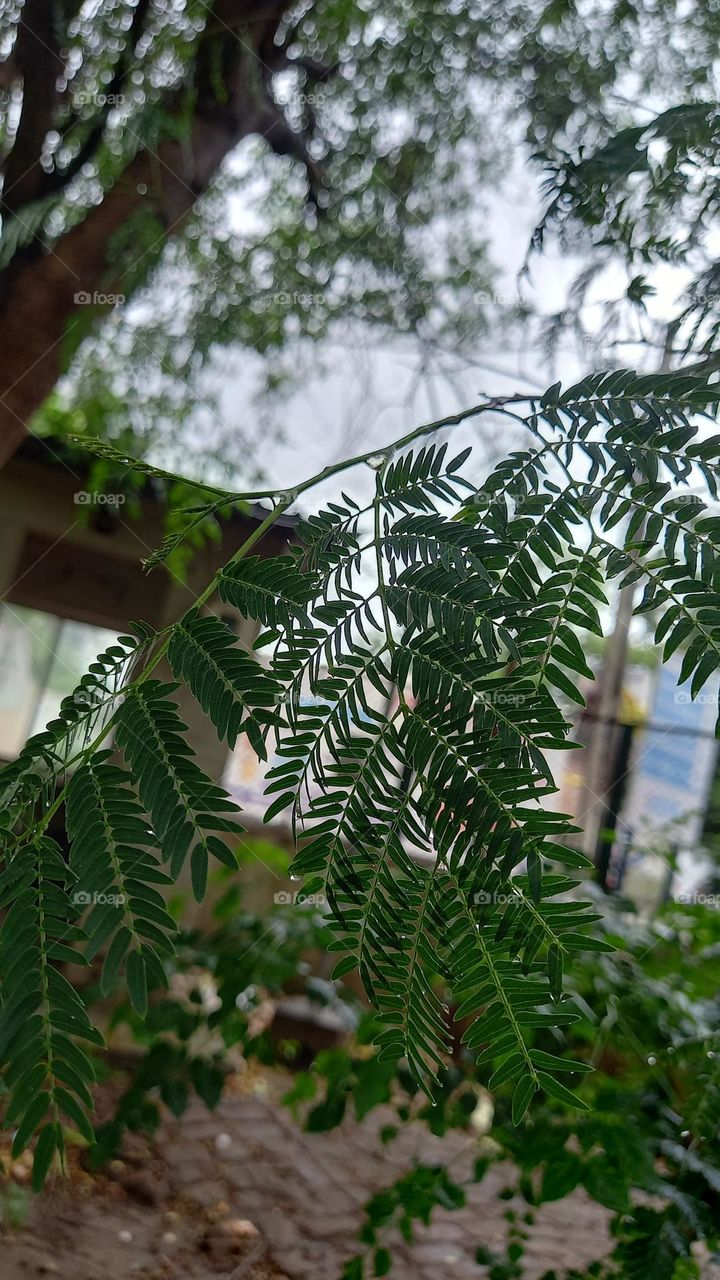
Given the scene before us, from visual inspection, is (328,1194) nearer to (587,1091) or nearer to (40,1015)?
(587,1091)

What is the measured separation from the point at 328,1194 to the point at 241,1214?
0.26m

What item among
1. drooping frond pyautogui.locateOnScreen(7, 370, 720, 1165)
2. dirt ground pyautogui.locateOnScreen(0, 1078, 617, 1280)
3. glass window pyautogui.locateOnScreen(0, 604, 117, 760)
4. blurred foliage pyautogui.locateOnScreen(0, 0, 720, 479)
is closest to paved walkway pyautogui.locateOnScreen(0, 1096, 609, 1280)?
dirt ground pyautogui.locateOnScreen(0, 1078, 617, 1280)

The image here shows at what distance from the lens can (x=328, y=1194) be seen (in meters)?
2.22

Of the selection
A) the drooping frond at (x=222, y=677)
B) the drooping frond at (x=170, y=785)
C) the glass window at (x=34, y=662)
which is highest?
the glass window at (x=34, y=662)

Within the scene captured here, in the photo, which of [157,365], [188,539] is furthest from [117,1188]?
[157,365]

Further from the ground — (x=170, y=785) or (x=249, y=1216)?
(x=170, y=785)

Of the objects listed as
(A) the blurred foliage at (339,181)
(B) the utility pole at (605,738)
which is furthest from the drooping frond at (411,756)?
(B) the utility pole at (605,738)

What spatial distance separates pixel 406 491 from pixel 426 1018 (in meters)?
0.26

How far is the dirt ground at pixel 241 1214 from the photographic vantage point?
1.73 m

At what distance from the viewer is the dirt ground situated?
1.73m

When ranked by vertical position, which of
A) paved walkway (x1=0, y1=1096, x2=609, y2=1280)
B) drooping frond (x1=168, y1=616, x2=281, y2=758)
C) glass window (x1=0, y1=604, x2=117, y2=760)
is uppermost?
glass window (x1=0, y1=604, x2=117, y2=760)

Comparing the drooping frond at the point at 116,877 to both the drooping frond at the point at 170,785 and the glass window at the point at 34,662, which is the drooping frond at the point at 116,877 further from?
the glass window at the point at 34,662

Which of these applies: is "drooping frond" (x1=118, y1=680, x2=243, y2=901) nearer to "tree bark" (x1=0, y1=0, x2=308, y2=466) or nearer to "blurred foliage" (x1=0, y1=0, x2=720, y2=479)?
"tree bark" (x1=0, y1=0, x2=308, y2=466)

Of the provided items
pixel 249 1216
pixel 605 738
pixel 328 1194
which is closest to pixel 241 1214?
pixel 249 1216
